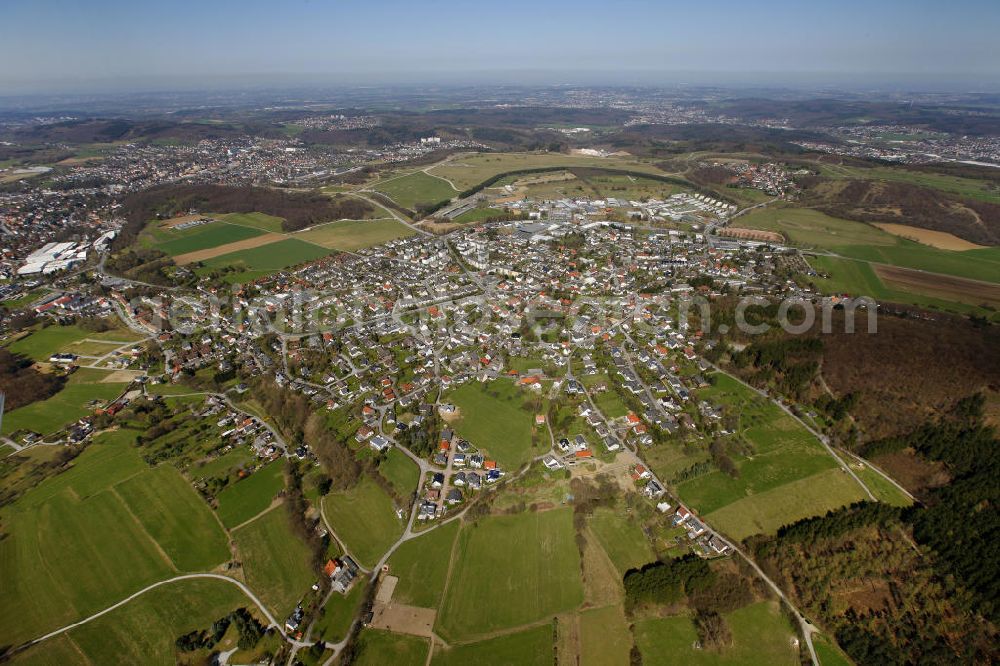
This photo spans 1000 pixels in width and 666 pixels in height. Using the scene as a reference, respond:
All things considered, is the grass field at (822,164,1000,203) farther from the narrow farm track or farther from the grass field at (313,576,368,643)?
the narrow farm track

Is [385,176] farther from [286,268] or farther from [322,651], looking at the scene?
[322,651]

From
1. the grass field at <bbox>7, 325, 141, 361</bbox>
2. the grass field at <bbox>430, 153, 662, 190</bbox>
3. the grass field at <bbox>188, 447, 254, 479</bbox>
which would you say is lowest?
the grass field at <bbox>188, 447, 254, 479</bbox>

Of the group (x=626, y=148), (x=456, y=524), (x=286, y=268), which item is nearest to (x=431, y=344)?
(x=456, y=524)

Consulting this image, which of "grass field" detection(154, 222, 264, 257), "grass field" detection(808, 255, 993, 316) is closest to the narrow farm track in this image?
"grass field" detection(154, 222, 264, 257)

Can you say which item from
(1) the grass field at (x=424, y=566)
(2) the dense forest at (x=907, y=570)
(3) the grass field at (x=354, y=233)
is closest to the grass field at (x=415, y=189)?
(3) the grass field at (x=354, y=233)

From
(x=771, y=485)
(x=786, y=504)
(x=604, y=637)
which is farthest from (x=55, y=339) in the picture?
(x=786, y=504)

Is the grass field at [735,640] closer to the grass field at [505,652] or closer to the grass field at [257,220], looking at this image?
the grass field at [505,652]
